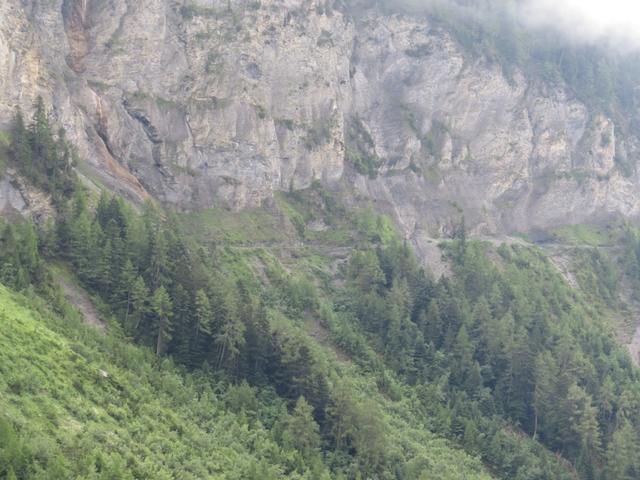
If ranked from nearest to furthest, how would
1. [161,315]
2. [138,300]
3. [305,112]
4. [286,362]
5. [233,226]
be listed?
[161,315] < [138,300] < [286,362] < [233,226] < [305,112]

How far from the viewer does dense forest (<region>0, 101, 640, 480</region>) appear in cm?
4572

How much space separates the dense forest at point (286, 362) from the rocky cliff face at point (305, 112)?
45.8 feet

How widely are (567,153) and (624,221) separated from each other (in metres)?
22.7

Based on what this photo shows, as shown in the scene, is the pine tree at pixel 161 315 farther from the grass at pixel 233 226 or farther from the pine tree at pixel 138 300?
the grass at pixel 233 226

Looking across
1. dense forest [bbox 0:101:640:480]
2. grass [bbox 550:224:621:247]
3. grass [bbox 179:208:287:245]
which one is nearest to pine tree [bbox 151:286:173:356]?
dense forest [bbox 0:101:640:480]

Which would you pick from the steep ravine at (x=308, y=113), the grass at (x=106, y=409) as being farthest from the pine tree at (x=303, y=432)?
the steep ravine at (x=308, y=113)

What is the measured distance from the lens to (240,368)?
225 ft

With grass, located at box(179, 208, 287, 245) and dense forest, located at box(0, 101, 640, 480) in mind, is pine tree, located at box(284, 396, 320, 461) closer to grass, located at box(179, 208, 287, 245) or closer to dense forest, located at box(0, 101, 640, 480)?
dense forest, located at box(0, 101, 640, 480)

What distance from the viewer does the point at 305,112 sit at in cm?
13562

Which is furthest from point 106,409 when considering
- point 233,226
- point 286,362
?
point 233,226

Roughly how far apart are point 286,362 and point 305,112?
250 ft

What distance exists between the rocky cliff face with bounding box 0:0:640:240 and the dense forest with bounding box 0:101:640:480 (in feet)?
45.8

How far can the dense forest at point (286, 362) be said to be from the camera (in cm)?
4572

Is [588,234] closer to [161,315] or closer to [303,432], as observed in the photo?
[303,432]
